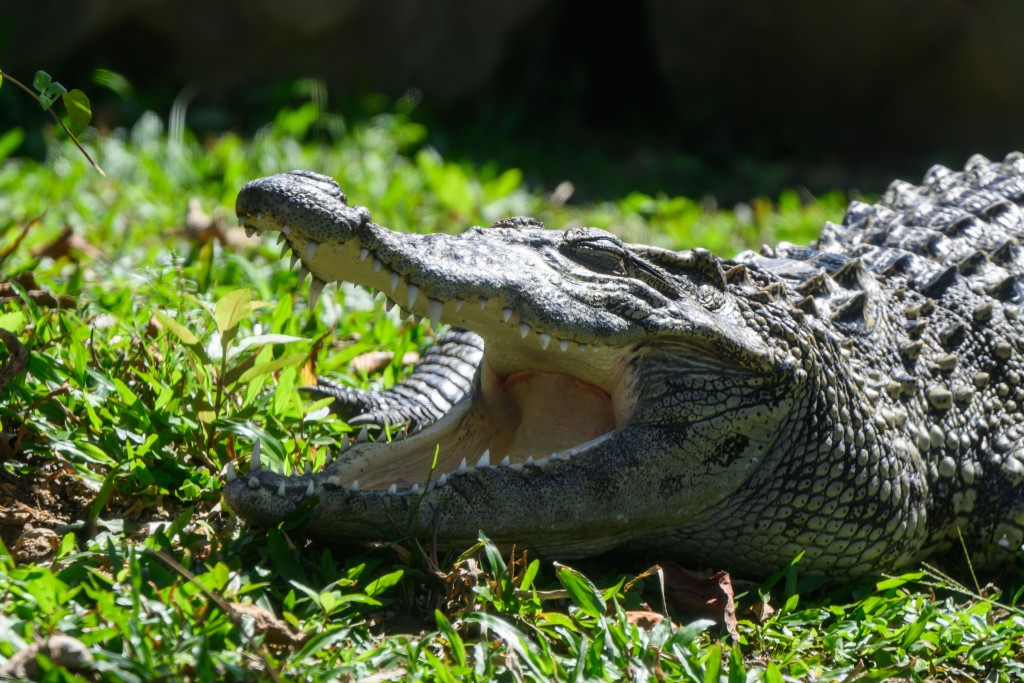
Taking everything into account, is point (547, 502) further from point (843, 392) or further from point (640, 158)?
Result: point (640, 158)

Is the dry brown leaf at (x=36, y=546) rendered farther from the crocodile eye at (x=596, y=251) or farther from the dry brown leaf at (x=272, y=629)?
the crocodile eye at (x=596, y=251)

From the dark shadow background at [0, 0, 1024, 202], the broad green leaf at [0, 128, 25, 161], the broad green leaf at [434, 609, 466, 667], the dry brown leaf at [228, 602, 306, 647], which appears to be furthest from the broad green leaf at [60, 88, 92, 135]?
the dark shadow background at [0, 0, 1024, 202]

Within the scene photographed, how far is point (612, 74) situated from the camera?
384 inches

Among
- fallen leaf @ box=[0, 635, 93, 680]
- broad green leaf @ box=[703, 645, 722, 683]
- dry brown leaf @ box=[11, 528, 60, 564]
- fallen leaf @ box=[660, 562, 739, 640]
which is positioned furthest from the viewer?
fallen leaf @ box=[660, 562, 739, 640]

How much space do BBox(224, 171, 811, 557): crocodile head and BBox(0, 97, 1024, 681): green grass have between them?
0.44 feet

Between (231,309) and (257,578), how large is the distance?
777 millimetres

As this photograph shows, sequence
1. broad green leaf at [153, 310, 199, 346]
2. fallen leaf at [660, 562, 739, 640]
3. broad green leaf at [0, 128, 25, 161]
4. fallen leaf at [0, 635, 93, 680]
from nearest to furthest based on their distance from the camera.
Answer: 1. fallen leaf at [0, 635, 93, 680]
2. fallen leaf at [660, 562, 739, 640]
3. broad green leaf at [153, 310, 199, 346]
4. broad green leaf at [0, 128, 25, 161]

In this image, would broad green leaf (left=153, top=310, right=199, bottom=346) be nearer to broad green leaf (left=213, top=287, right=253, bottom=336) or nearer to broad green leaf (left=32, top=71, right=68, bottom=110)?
Answer: broad green leaf (left=213, top=287, right=253, bottom=336)

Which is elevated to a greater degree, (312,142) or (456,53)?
(456,53)

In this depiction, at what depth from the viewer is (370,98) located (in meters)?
7.87

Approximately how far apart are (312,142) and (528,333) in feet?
15.8

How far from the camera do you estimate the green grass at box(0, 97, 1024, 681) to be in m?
2.24

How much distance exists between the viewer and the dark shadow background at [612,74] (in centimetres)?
762

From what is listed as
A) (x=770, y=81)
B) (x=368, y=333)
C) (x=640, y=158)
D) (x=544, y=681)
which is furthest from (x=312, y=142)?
(x=544, y=681)
